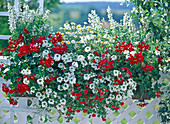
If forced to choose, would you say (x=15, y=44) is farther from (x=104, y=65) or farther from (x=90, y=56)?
(x=104, y=65)

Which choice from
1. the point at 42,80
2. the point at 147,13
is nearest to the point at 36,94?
the point at 42,80

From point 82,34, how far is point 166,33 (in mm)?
803

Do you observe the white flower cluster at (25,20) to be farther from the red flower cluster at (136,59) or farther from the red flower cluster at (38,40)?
the red flower cluster at (136,59)

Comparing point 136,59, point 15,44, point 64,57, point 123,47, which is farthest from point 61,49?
point 136,59

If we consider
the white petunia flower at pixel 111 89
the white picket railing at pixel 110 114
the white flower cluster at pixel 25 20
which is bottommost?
the white picket railing at pixel 110 114

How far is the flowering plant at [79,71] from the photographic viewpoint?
2.47 meters

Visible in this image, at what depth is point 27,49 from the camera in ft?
8.30

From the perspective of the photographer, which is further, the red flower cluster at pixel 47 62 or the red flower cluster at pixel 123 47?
the red flower cluster at pixel 123 47

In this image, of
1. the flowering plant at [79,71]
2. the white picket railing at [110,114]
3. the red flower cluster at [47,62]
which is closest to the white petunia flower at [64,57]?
the flowering plant at [79,71]

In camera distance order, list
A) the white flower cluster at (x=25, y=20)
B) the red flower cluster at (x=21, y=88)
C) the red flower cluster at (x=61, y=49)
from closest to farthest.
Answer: the red flower cluster at (x=21, y=88) < the red flower cluster at (x=61, y=49) < the white flower cluster at (x=25, y=20)

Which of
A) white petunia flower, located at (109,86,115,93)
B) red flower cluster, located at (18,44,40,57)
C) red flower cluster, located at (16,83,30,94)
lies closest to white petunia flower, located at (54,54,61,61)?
red flower cluster, located at (18,44,40,57)

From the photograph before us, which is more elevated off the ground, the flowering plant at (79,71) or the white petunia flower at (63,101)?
the flowering plant at (79,71)

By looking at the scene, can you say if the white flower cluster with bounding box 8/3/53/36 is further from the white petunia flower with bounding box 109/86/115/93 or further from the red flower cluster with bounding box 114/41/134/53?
the white petunia flower with bounding box 109/86/115/93

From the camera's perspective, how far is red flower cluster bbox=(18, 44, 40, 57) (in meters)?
2.52
